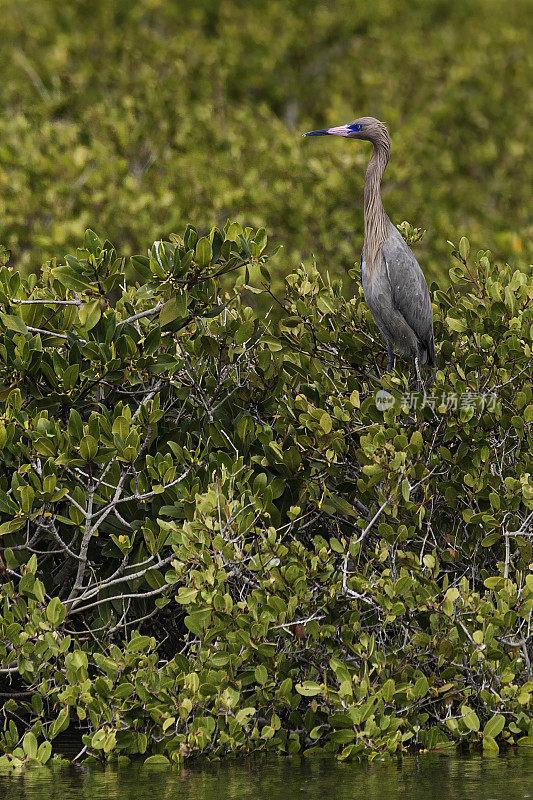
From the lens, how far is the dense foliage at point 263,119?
41.8 feet

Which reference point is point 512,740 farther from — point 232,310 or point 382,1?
point 382,1

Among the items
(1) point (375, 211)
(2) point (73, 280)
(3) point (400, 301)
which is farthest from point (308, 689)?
(1) point (375, 211)

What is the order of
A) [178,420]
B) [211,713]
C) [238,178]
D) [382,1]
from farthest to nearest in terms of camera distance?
[382,1] → [238,178] → [178,420] → [211,713]

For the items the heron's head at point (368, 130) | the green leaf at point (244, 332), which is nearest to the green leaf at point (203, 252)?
the green leaf at point (244, 332)

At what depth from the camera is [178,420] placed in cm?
645

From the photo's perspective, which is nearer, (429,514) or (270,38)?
(429,514)

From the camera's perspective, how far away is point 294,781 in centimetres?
538

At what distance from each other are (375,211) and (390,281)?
0.55 m

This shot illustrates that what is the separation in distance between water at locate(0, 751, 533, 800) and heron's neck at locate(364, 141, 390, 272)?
2832mm

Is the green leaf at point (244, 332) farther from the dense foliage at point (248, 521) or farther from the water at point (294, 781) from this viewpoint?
the water at point (294, 781)

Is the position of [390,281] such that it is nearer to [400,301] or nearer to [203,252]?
[400,301]

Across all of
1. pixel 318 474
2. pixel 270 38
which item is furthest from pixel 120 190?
pixel 270 38

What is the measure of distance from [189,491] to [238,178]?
8.90 metres

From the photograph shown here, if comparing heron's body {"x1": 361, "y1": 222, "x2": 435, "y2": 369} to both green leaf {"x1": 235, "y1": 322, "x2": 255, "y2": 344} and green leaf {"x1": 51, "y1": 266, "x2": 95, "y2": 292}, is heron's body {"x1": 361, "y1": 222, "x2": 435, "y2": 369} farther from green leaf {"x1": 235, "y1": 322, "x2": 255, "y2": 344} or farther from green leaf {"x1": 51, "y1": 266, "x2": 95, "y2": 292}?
green leaf {"x1": 51, "y1": 266, "x2": 95, "y2": 292}
